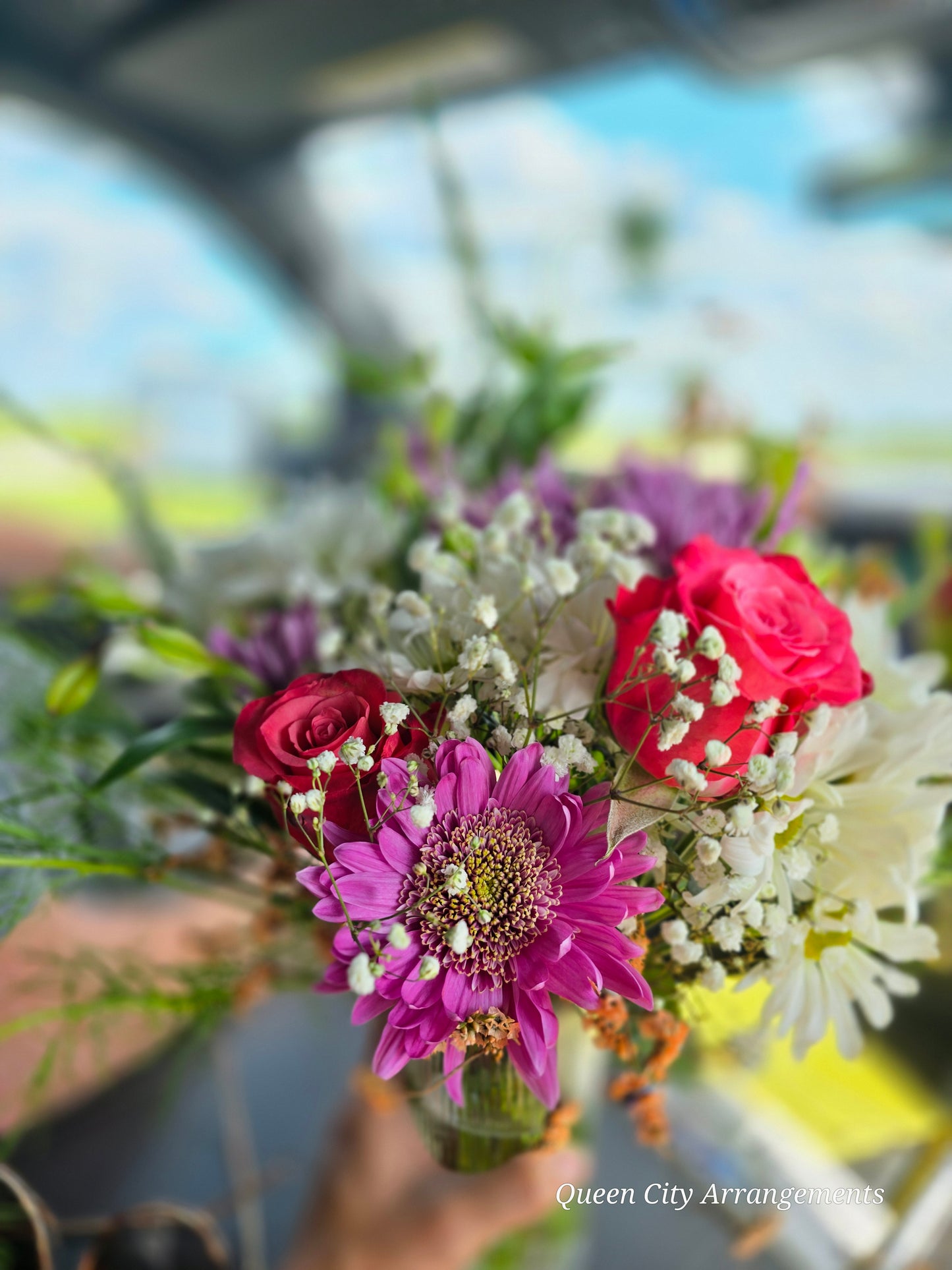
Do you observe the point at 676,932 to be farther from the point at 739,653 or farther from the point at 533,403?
the point at 533,403

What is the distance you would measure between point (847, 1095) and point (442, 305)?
6.28 ft

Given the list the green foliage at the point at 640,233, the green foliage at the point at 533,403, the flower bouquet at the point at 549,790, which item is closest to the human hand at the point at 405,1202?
the flower bouquet at the point at 549,790

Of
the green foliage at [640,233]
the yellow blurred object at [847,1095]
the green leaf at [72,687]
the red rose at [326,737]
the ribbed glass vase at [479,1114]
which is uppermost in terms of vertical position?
the green foliage at [640,233]

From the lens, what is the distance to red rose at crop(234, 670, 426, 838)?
262 mm

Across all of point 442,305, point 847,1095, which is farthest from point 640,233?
point 847,1095

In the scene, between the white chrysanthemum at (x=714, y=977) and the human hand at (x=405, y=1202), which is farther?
the human hand at (x=405, y=1202)

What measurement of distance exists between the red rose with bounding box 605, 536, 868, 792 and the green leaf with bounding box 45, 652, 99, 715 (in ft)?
0.78

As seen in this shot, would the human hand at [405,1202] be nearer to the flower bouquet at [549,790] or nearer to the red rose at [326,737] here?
the flower bouquet at [549,790]

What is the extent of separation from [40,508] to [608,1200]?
91.1 inches

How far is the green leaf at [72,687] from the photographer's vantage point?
1.22 feet

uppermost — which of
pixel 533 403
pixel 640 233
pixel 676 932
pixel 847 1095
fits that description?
pixel 640 233

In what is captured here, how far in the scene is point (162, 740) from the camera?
33 cm

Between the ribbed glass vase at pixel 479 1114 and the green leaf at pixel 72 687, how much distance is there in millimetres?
212

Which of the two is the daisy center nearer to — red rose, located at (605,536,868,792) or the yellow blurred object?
red rose, located at (605,536,868,792)
